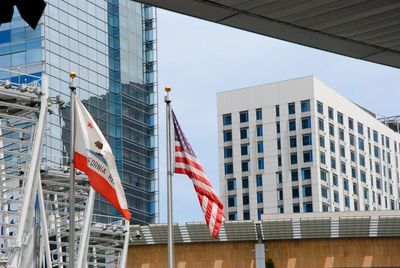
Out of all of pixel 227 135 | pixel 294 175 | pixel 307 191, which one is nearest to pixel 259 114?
pixel 227 135

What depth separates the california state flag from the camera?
31.1 m

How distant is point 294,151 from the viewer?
143875 millimetres

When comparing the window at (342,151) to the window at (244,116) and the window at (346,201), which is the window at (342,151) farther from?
the window at (244,116)

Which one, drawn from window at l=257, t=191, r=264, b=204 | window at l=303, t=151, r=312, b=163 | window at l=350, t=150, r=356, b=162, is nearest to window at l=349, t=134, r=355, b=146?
window at l=350, t=150, r=356, b=162

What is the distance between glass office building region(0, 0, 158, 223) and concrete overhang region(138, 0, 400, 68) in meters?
80.9

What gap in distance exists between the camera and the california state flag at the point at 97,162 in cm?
3114

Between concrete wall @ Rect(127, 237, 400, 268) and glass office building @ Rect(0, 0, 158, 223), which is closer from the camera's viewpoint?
concrete wall @ Rect(127, 237, 400, 268)

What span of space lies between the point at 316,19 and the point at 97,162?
2355 cm

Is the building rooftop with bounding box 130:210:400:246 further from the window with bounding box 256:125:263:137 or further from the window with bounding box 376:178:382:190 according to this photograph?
the window with bounding box 376:178:382:190

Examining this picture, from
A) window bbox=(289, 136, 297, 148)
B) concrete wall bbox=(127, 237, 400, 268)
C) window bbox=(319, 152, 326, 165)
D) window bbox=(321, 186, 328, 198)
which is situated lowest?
concrete wall bbox=(127, 237, 400, 268)

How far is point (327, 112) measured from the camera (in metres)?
143

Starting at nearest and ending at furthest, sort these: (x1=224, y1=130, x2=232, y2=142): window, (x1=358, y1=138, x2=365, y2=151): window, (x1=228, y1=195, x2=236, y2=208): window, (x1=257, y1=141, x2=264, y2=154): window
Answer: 1. (x1=257, y1=141, x2=264, y2=154): window
2. (x1=224, y1=130, x2=232, y2=142): window
3. (x1=358, y1=138, x2=365, y2=151): window
4. (x1=228, y1=195, x2=236, y2=208): window

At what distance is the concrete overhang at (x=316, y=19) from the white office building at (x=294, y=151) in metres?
130

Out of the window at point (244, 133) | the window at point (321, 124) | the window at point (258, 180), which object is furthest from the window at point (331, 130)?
the window at point (244, 133)
